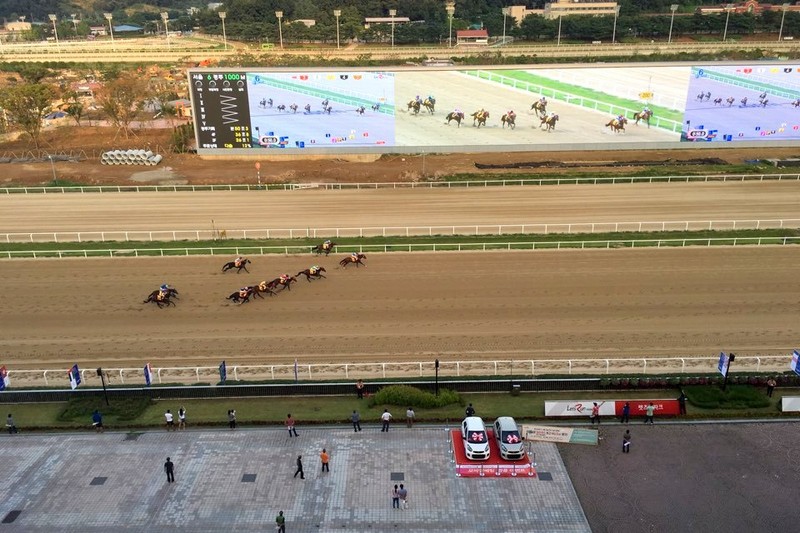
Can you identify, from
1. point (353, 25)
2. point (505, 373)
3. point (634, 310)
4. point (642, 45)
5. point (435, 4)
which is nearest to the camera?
point (505, 373)

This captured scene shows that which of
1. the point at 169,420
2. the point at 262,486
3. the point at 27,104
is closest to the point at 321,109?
the point at 27,104

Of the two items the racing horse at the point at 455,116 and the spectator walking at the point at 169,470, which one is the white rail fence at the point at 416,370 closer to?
the spectator walking at the point at 169,470

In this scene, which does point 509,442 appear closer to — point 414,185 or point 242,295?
point 242,295

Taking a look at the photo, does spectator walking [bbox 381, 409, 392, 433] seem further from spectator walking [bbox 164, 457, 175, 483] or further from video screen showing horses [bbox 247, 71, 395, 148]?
video screen showing horses [bbox 247, 71, 395, 148]

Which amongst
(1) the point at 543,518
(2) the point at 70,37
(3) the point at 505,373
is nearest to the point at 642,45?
(3) the point at 505,373

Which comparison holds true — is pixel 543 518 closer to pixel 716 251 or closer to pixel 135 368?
pixel 135 368

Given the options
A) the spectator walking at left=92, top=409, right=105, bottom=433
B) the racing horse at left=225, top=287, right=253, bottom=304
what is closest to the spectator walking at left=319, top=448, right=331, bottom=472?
the spectator walking at left=92, top=409, right=105, bottom=433

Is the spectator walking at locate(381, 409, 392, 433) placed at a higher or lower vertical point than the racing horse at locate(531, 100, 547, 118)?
lower
